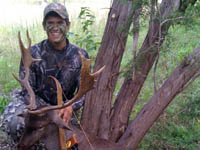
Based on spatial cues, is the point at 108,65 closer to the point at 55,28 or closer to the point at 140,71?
the point at 140,71

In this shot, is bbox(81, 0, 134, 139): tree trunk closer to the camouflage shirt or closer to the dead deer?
the camouflage shirt

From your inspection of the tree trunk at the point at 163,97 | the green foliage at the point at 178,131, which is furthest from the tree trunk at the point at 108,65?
the green foliage at the point at 178,131

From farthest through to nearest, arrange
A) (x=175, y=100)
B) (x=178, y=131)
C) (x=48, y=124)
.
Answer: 1. (x=175, y=100)
2. (x=178, y=131)
3. (x=48, y=124)

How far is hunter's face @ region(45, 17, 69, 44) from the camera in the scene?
2662 mm

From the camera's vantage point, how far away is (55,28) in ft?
8.70

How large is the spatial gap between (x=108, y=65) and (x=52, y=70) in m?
0.65

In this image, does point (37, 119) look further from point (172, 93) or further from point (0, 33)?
point (0, 33)

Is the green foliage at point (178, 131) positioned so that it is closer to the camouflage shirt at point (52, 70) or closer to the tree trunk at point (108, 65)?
the tree trunk at point (108, 65)

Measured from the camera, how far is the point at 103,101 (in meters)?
2.77

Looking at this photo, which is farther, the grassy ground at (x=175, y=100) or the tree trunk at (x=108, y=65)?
the grassy ground at (x=175, y=100)

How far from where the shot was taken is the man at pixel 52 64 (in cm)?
267

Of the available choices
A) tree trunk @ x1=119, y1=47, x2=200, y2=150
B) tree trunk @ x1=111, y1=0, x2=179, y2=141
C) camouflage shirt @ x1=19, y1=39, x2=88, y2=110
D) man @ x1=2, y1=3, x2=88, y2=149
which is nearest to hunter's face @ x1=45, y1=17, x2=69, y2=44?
man @ x1=2, y1=3, x2=88, y2=149

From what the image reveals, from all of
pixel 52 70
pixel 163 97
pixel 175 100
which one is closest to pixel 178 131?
pixel 175 100

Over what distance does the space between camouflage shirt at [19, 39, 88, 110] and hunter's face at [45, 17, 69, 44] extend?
16 centimetres
